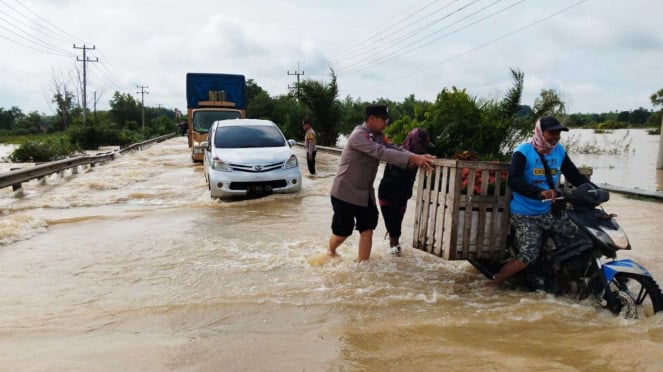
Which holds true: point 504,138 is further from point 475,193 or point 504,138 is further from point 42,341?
point 42,341

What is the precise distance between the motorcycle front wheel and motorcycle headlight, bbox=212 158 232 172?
7224mm

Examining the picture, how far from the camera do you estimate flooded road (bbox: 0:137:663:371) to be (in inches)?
129

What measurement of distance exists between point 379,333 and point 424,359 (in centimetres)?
48

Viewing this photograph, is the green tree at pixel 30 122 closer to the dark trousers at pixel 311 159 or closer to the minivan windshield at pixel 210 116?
the minivan windshield at pixel 210 116

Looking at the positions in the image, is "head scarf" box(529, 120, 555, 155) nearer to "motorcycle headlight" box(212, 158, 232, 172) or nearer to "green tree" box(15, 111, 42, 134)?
"motorcycle headlight" box(212, 158, 232, 172)

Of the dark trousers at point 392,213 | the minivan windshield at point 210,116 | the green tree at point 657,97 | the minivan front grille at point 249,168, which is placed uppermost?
the green tree at point 657,97

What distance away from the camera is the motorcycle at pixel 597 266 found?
11.9ft

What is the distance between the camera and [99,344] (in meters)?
3.50

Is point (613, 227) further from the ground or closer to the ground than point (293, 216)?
further from the ground

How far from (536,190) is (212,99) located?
1724 centimetres

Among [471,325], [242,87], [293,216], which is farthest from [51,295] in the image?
[242,87]

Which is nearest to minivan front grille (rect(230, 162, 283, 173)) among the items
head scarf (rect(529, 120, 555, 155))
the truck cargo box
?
head scarf (rect(529, 120, 555, 155))

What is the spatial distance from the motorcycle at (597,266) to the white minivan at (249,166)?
20.4 feet

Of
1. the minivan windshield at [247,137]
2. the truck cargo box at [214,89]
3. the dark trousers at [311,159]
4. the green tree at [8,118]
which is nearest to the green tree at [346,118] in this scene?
the truck cargo box at [214,89]
